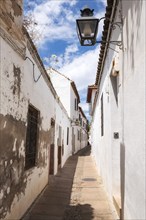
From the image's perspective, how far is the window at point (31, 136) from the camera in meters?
5.79

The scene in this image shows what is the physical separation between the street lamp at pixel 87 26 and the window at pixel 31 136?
2.10 m

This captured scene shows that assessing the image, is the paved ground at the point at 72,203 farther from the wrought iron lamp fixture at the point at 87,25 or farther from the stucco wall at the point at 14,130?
the wrought iron lamp fixture at the point at 87,25

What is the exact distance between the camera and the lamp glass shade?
441 cm

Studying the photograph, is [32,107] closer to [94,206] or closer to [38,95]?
[38,95]

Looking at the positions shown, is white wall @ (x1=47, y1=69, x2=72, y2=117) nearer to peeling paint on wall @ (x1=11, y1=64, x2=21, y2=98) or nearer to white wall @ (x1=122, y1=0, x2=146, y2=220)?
peeling paint on wall @ (x1=11, y1=64, x2=21, y2=98)

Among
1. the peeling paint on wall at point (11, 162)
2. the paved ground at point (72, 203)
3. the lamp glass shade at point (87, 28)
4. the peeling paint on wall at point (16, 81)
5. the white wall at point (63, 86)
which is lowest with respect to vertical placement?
the paved ground at point (72, 203)

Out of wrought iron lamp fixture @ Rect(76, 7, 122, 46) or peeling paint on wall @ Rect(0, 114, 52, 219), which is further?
wrought iron lamp fixture @ Rect(76, 7, 122, 46)

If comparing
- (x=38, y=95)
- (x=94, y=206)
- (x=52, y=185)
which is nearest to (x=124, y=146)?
(x=94, y=206)

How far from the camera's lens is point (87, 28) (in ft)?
14.6

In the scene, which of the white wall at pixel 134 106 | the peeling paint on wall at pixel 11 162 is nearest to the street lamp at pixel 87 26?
the white wall at pixel 134 106

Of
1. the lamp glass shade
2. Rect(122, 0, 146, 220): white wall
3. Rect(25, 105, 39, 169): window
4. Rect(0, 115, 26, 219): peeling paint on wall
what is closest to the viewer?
Rect(122, 0, 146, 220): white wall

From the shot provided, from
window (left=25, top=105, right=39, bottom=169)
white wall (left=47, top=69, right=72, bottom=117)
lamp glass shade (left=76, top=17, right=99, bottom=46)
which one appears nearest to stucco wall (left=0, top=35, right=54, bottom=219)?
window (left=25, top=105, right=39, bottom=169)

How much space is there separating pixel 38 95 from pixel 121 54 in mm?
2916

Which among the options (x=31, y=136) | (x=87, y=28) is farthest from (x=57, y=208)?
(x=87, y=28)
